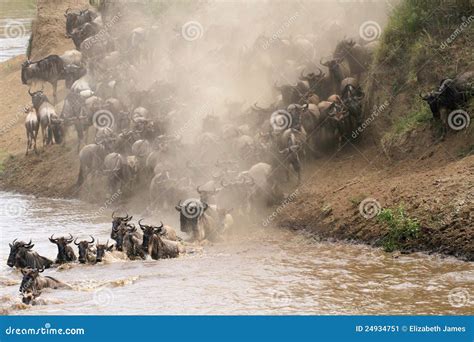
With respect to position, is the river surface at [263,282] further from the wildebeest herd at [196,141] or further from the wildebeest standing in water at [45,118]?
the wildebeest standing in water at [45,118]

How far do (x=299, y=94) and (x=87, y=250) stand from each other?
27.9 ft

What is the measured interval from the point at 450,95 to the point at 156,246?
23.6 feet

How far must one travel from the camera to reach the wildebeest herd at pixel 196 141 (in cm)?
1942

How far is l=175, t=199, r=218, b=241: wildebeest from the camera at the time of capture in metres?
19.9

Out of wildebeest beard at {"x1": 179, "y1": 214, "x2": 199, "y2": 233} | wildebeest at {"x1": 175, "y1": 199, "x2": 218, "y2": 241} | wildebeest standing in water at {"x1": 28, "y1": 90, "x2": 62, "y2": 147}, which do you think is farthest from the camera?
wildebeest standing in water at {"x1": 28, "y1": 90, "x2": 62, "y2": 147}

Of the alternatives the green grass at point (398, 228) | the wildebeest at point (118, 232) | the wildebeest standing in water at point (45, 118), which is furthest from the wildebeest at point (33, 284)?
the wildebeest standing in water at point (45, 118)

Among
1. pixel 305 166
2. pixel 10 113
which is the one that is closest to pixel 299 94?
pixel 305 166

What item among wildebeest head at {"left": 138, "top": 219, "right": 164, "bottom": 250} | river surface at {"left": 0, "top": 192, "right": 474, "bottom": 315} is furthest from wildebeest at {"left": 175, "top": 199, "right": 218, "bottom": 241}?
wildebeest head at {"left": 138, "top": 219, "right": 164, "bottom": 250}

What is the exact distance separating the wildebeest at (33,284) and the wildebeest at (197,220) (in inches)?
176

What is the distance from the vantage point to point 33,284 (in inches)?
607

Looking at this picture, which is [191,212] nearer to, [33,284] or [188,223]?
[188,223]

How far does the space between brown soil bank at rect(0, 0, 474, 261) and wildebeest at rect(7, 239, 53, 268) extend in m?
5.42

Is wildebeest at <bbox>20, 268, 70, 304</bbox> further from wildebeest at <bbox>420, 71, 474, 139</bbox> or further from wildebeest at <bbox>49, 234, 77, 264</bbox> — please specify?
wildebeest at <bbox>420, 71, 474, 139</bbox>

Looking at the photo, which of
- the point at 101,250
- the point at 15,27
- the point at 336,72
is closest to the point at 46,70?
the point at 336,72
